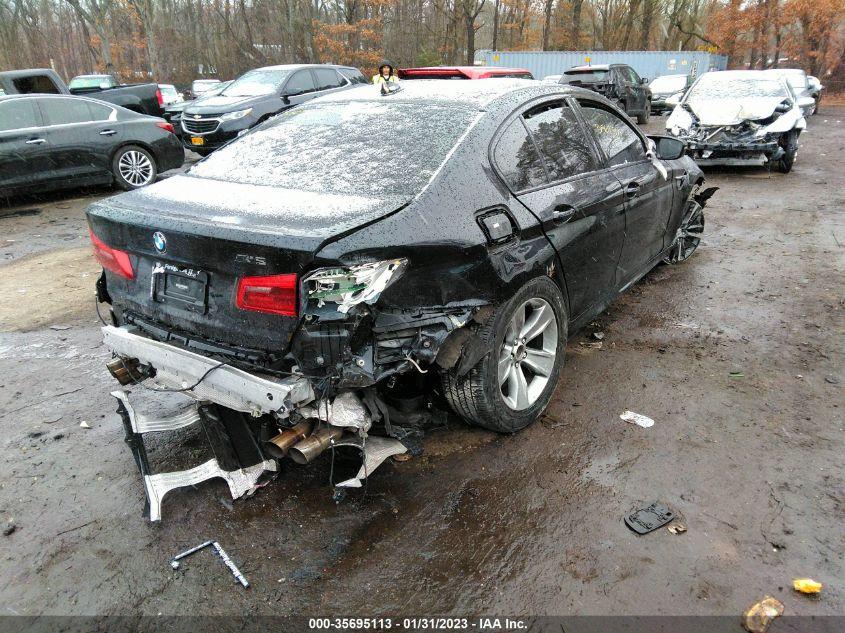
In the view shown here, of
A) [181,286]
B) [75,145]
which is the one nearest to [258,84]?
[75,145]

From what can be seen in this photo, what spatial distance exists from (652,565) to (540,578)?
0.46 metres

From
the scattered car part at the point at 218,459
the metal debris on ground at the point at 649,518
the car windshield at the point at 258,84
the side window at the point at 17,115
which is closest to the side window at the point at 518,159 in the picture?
the metal debris on ground at the point at 649,518

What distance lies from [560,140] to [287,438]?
2.36 metres

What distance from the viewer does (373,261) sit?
7.88 ft

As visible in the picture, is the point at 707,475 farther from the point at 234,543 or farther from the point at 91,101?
the point at 91,101

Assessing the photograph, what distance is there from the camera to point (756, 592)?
7.45 ft

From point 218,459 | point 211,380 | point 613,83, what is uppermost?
point 613,83

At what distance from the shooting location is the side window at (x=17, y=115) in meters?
8.58

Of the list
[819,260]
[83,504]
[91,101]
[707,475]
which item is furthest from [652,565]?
[91,101]

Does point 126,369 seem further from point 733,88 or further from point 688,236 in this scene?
point 733,88

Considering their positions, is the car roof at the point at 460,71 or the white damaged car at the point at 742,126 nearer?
the white damaged car at the point at 742,126

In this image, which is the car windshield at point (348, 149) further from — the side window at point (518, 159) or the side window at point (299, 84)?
the side window at point (299, 84)

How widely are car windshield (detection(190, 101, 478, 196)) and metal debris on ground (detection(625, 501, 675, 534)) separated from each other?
1754 mm

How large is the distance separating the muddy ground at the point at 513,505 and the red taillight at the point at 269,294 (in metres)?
0.98
